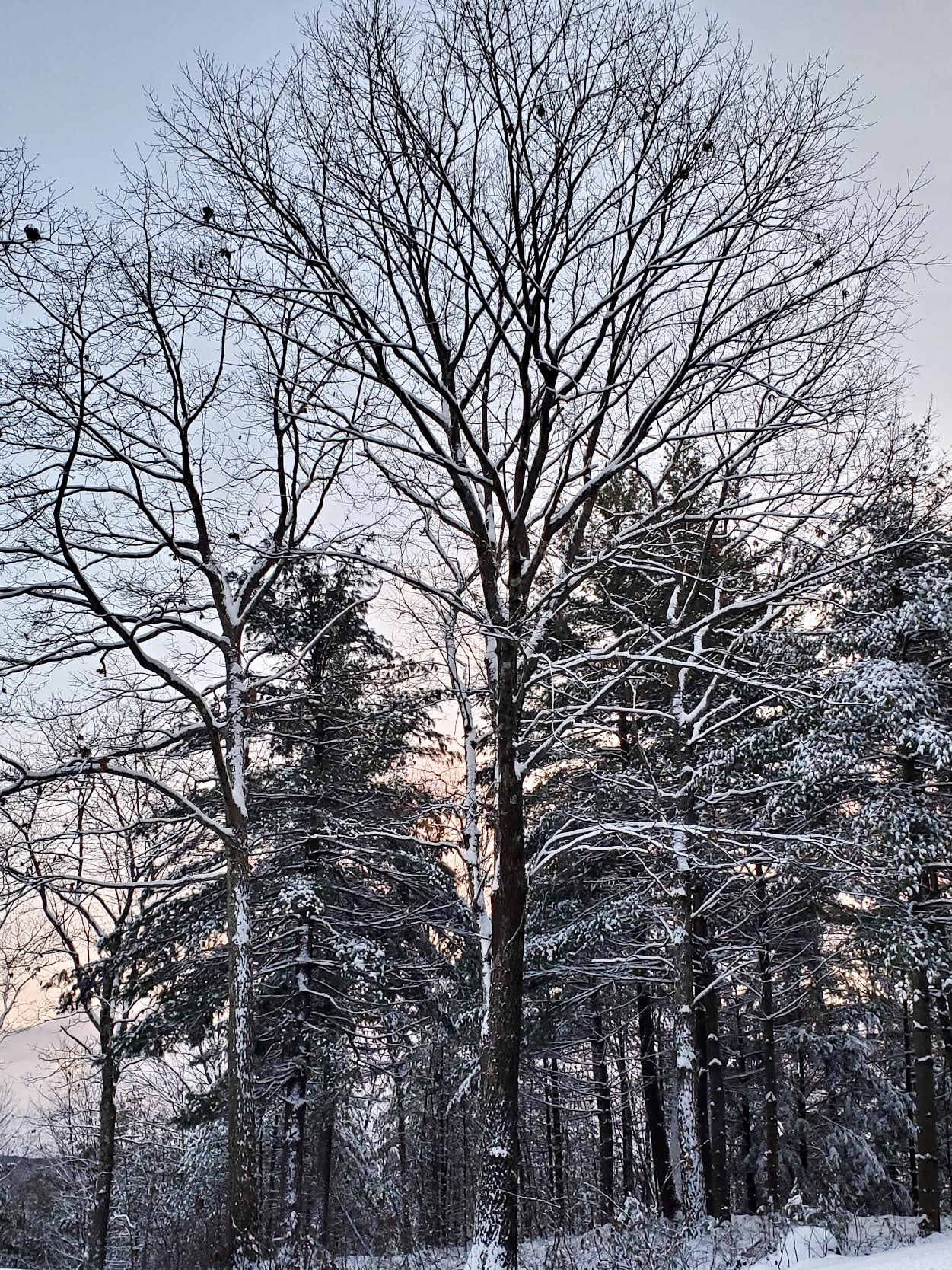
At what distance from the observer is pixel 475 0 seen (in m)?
8.00

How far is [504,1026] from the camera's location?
26.3 feet

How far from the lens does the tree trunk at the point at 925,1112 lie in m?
12.2

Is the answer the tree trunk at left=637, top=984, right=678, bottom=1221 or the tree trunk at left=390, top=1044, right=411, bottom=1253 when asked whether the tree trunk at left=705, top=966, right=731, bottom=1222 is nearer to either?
the tree trunk at left=637, top=984, right=678, bottom=1221

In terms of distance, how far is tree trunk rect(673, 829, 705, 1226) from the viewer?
39.3 ft

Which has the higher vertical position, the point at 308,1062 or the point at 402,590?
the point at 402,590

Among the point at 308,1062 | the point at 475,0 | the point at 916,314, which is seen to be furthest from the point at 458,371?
the point at 308,1062

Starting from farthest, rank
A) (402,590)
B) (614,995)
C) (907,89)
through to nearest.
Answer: (614,995) → (402,590) → (907,89)

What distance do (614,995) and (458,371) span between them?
13924 mm

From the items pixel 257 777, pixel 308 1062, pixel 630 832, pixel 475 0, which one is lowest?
pixel 308 1062

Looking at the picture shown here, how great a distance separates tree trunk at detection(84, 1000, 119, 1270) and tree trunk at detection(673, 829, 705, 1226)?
31.8 ft

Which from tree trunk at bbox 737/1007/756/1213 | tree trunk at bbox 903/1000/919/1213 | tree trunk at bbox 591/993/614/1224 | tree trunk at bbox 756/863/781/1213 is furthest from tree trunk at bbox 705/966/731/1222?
tree trunk at bbox 903/1000/919/1213

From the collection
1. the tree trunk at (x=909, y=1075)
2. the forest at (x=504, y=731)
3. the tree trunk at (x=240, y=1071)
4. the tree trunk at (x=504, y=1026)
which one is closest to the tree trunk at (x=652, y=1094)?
the forest at (x=504, y=731)

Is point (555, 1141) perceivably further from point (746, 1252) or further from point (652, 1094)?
point (746, 1252)

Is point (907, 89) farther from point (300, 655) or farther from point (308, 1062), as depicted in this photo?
point (308, 1062)
